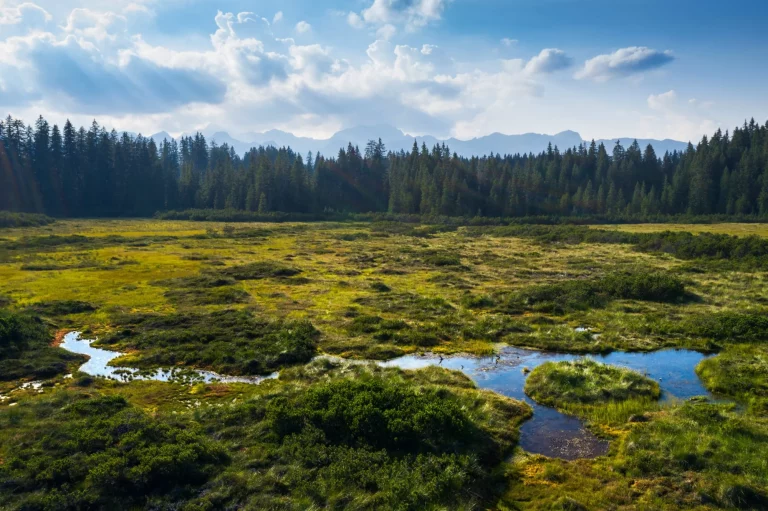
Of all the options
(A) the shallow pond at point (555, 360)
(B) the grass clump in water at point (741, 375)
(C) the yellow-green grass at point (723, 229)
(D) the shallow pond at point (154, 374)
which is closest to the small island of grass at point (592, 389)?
(A) the shallow pond at point (555, 360)

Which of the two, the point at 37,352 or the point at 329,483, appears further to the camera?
the point at 37,352

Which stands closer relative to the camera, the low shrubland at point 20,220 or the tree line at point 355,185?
the low shrubland at point 20,220

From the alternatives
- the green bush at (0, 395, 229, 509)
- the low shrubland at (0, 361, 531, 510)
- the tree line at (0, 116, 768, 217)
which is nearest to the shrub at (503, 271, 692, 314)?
the low shrubland at (0, 361, 531, 510)

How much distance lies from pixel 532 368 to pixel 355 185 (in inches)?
5417

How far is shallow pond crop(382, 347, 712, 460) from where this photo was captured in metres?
16.4

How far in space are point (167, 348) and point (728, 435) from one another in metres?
23.9

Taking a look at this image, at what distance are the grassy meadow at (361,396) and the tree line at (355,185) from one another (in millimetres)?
81659

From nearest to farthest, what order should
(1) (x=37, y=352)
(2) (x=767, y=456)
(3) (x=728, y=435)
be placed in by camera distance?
(2) (x=767, y=456) → (3) (x=728, y=435) → (1) (x=37, y=352)

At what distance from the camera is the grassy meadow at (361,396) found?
13180mm

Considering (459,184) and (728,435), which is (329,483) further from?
(459,184)

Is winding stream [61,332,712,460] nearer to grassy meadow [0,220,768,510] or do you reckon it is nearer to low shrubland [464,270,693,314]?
grassy meadow [0,220,768,510]

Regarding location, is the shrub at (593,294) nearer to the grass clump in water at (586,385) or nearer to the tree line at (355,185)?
the grass clump in water at (586,385)

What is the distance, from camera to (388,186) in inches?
6216

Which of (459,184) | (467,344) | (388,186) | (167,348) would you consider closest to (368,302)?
(467,344)
